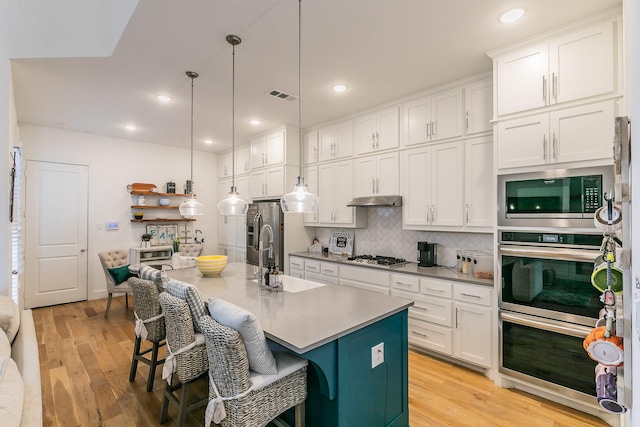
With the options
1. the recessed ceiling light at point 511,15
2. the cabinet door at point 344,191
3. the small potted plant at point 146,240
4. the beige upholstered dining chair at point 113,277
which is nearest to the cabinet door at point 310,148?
the cabinet door at point 344,191

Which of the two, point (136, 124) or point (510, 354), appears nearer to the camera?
point (510, 354)

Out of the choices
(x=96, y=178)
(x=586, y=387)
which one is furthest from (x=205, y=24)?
(x=96, y=178)

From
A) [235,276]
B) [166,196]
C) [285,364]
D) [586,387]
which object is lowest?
[586,387]

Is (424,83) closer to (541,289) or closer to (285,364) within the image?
(541,289)

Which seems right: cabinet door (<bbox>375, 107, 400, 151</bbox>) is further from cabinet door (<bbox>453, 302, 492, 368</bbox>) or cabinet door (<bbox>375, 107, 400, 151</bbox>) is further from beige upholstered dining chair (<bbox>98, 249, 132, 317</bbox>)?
beige upholstered dining chair (<bbox>98, 249, 132, 317</bbox>)

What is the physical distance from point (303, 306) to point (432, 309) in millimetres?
1681

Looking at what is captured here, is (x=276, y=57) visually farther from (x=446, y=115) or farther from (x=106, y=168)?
(x=106, y=168)

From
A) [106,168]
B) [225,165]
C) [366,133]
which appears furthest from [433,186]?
[106,168]

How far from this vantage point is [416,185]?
3.54m

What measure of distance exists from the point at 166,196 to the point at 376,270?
4435 mm

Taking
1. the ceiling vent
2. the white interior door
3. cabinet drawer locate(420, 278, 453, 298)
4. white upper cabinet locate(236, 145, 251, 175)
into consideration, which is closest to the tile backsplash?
cabinet drawer locate(420, 278, 453, 298)

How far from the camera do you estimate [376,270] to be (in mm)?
3564

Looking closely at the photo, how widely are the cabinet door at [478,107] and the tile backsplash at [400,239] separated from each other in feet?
3.64

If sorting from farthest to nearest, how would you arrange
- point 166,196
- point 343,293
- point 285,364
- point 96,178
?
point 166,196 < point 96,178 < point 343,293 < point 285,364
